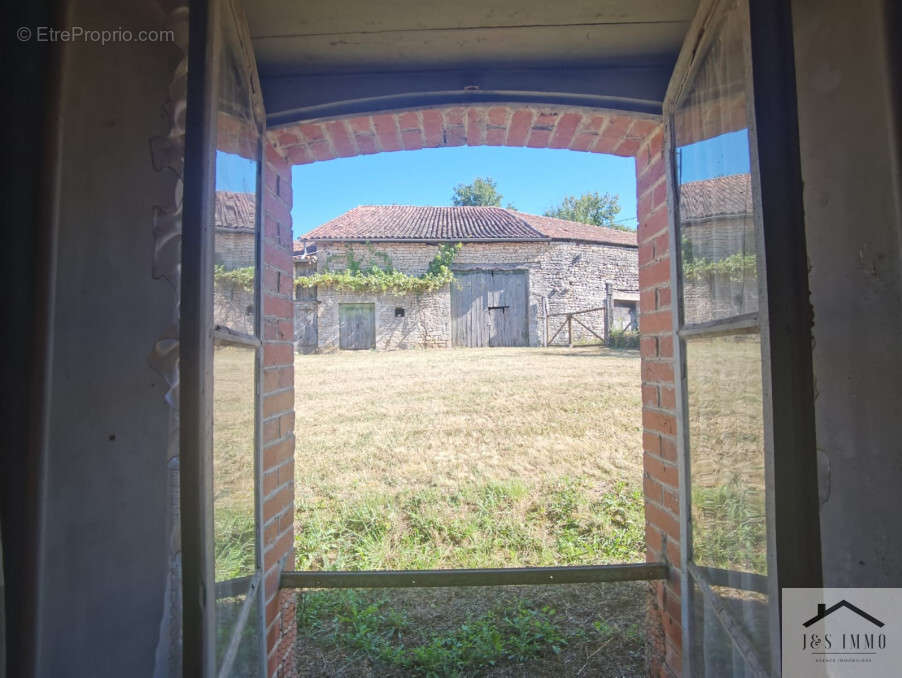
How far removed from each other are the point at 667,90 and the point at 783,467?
1357 millimetres

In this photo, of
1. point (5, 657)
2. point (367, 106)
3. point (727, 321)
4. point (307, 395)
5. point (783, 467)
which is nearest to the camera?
point (783, 467)

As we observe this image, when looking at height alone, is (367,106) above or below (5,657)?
above

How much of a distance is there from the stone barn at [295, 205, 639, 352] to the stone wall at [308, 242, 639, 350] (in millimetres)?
28

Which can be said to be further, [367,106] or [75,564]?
[367,106]

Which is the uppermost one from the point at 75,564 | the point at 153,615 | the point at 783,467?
the point at 783,467

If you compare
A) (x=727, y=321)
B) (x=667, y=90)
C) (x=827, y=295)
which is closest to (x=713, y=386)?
(x=727, y=321)

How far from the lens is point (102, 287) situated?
1045 millimetres

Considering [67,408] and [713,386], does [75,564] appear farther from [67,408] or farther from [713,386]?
[713,386]

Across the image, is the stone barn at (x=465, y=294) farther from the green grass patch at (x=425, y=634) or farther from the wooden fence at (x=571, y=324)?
the green grass patch at (x=425, y=634)

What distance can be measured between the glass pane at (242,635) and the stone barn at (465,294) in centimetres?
1178

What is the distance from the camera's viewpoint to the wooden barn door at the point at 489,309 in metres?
13.6

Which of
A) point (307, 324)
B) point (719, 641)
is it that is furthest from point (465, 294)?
point (719, 641)

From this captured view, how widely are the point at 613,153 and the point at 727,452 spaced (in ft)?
4.59

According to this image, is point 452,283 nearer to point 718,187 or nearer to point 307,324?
point 307,324
